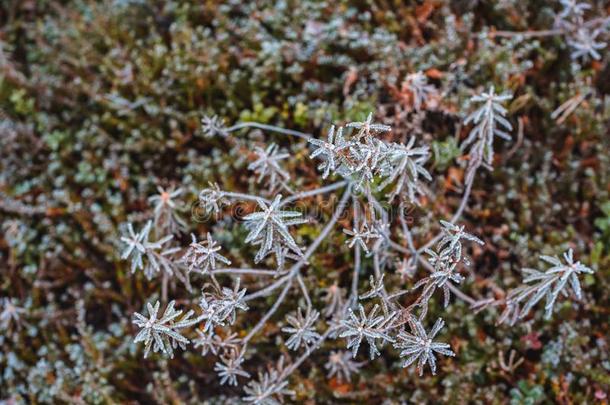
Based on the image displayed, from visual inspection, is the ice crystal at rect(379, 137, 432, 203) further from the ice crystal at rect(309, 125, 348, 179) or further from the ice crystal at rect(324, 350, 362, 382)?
the ice crystal at rect(324, 350, 362, 382)

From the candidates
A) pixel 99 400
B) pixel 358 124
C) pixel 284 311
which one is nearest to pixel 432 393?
pixel 284 311

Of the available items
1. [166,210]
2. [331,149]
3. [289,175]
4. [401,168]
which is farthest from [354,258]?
[331,149]

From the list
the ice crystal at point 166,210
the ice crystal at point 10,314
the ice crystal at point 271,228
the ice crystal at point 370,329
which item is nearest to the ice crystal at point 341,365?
the ice crystal at point 370,329

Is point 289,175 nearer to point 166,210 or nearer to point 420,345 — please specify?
point 166,210

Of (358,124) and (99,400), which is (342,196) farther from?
(99,400)

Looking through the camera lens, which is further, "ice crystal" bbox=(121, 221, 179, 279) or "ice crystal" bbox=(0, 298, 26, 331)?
"ice crystal" bbox=(0, 298, 26, 331)

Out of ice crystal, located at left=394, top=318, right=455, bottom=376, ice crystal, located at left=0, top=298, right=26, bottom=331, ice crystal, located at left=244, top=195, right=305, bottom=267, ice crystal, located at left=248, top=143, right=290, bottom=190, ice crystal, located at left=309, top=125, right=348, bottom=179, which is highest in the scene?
ice crystal, located at left=309, top=125, right=348, bottom=179

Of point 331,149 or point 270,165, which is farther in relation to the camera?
point 270,165

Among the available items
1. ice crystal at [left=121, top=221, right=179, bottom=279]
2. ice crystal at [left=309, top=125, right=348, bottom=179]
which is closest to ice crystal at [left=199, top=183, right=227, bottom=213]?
ice crystal at [left=121, top=221, right=179, bottom=279]
